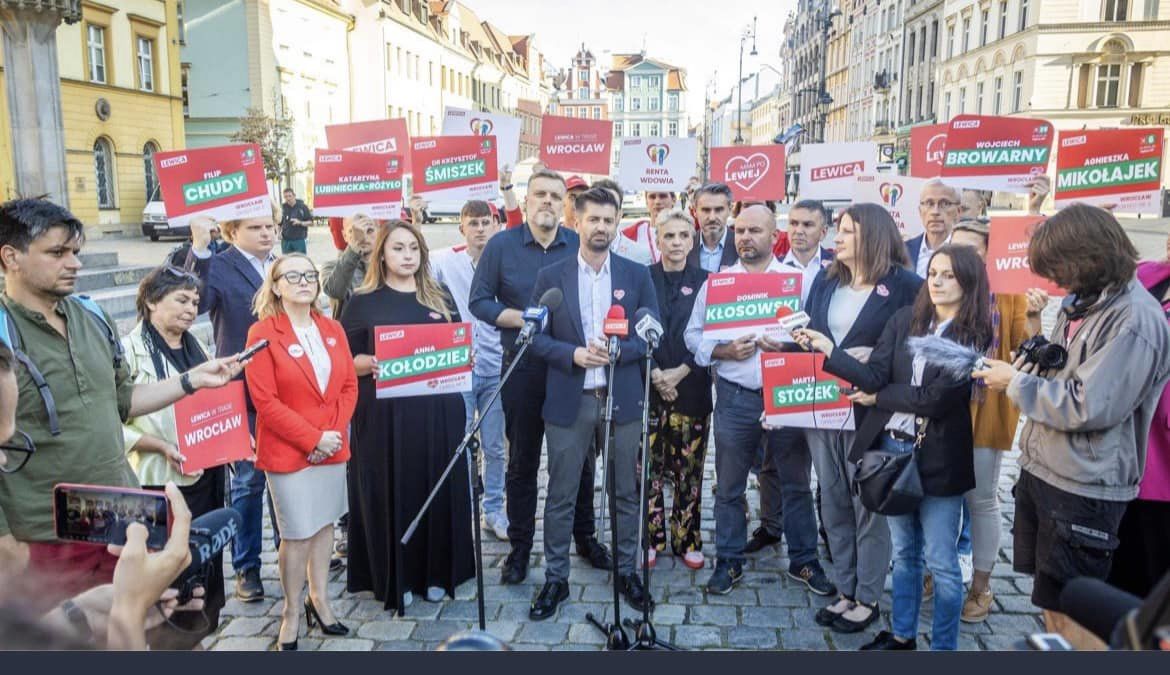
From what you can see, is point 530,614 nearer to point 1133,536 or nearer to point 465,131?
point 1133,536

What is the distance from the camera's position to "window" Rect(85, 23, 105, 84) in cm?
2336

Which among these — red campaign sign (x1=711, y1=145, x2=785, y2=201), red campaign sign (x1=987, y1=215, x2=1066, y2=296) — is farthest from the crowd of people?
red campaign sign (x1=711, y1=145, x2=785, y2=201)

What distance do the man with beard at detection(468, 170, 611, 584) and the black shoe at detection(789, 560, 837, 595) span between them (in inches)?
42.8

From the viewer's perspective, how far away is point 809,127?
20250 mm

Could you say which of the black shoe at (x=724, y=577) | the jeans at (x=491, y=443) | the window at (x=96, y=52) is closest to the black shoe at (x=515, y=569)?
the jeans at (x=491, y=443)

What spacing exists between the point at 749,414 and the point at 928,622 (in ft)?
4.36

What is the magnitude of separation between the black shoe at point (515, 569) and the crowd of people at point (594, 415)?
17mm

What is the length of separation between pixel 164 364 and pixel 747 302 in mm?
2875

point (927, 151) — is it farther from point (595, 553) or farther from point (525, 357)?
point (595, 553)

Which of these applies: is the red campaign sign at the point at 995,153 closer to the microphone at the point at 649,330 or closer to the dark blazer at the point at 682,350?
the dark blazer at the point at 682,350

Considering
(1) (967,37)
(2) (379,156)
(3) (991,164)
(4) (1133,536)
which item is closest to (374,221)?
(2) (379,156)

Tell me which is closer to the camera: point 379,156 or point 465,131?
point 379,156

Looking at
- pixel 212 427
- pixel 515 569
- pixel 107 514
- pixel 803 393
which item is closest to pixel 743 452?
pixel 803 393

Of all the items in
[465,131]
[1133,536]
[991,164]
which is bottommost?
[1133,536]
